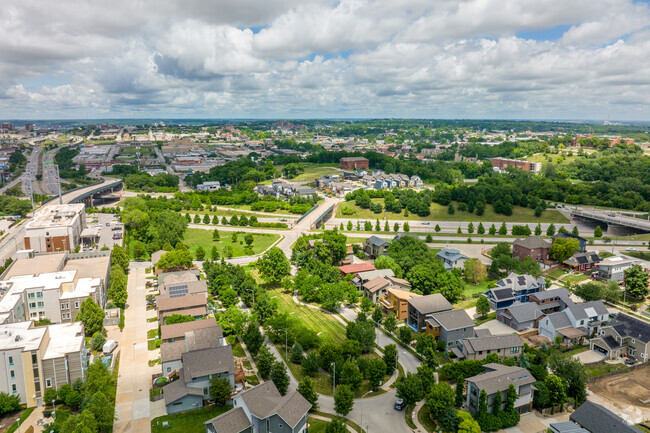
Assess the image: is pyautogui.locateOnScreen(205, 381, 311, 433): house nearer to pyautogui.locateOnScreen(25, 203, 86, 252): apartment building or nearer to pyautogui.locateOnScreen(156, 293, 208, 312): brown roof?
pyautogui.locateOnScreen(156, 293, 208, 312): brown roof

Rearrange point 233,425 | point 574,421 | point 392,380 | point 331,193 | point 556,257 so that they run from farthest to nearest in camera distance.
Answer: point 331,193, point 556,257, point 392,380, point 574,421, point 233,425

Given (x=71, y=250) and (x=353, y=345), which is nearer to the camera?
(x=353, y=345)

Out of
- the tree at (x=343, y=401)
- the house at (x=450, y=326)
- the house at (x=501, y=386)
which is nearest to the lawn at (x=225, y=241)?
the house at (x=450, y=326)

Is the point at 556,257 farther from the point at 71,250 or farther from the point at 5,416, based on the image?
the point at 71,250

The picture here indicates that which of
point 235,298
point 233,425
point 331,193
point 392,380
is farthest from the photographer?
point 331,193

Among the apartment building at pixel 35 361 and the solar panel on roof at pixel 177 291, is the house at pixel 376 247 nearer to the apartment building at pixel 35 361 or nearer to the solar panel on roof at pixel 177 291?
the solar panel on roof at pixel 177 291

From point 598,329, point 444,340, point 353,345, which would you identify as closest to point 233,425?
point 353,345

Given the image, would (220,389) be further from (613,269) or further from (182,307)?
(613,269)
